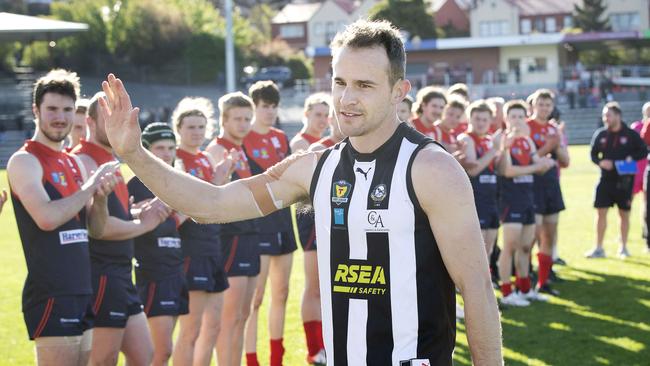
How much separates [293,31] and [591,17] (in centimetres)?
2978

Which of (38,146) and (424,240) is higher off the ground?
(38,146)

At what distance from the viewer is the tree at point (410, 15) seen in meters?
65.0

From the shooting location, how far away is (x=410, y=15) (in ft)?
214

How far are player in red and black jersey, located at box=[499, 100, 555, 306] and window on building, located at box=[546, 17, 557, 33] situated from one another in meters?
76.9

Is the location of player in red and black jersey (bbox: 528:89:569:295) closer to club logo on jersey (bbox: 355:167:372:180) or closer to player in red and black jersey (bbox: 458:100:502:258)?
player in red and black jersey (bbox: 458:100:502:258)

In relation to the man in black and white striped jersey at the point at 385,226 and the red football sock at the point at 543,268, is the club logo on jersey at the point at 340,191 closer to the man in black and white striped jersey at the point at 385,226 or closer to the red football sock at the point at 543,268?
the man in black and white striped jersey at the point at 385,226

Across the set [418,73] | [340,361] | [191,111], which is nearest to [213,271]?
[191,111]

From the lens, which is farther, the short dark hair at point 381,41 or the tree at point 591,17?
the tree at point 591,17

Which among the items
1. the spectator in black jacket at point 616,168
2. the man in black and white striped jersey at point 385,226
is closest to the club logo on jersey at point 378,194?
the man in black and white striped jersey at point 385,226

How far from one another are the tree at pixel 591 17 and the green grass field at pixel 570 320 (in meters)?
65.8

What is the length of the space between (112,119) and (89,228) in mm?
2240

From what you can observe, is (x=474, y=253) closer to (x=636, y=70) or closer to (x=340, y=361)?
(x=340, y=361)

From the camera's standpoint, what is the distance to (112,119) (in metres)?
3.41

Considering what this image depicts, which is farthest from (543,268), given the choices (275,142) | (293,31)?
(293,31)
